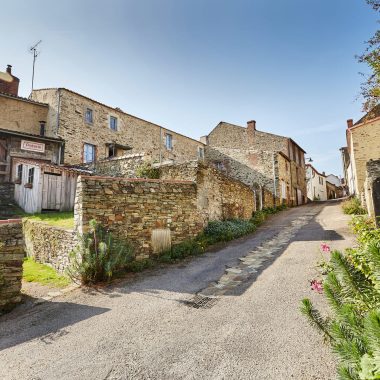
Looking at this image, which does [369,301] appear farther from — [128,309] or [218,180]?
[218,180]

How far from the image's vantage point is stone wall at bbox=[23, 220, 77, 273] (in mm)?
7281

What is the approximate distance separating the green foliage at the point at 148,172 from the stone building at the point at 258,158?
11.2m

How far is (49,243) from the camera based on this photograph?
8.03 meters

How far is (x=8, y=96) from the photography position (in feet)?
57.3

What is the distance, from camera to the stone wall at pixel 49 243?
728cm

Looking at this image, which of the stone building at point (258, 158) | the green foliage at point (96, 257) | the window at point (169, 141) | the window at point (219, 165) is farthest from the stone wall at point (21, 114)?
the stone building at point (258, 158)

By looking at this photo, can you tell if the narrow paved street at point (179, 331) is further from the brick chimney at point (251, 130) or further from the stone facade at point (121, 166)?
the brick chimney at point (251, 130)

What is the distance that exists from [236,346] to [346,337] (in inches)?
72.3

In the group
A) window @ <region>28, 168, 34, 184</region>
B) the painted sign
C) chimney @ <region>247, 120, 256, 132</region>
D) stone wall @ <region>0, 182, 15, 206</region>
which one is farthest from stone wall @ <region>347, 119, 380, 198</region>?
the painted sign

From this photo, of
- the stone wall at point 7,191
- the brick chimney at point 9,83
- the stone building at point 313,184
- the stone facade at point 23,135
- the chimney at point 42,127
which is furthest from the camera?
the stone building at point 313,184

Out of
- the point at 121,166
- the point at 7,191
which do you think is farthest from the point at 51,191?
the point at 7,191

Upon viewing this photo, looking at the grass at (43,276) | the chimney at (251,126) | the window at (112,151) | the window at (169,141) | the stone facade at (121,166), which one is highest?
the chimney at (251,126)

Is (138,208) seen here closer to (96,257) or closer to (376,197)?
(96,257)

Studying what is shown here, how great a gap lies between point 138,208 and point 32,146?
12.5 metres
